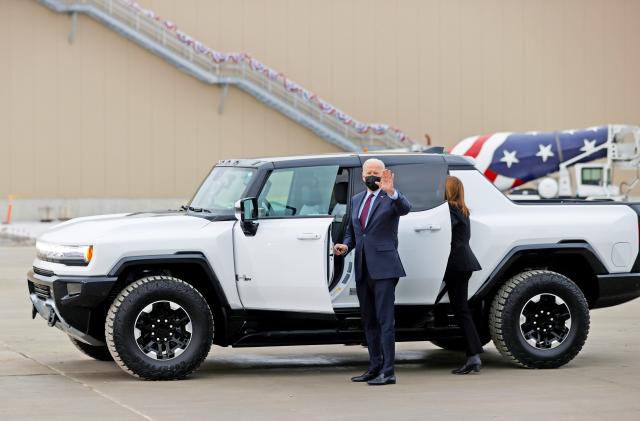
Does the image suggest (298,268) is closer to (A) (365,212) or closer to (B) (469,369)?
(A) (365,212)

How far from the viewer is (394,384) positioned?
10.5 m

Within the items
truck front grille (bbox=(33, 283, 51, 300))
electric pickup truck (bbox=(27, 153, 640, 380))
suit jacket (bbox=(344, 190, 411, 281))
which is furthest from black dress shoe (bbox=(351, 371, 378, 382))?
truck front grille (bbox=(33, 283, 51, 300))

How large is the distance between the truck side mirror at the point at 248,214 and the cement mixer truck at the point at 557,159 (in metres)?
32.3

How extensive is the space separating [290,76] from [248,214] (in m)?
39.5

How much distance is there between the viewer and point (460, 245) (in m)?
10.8

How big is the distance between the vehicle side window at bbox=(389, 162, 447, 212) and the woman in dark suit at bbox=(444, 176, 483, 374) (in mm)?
245

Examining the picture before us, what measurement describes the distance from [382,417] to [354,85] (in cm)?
4249

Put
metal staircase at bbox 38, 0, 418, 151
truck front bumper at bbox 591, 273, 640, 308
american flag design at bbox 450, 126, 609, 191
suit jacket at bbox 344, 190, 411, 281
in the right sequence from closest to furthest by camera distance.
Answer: suit jacket at bbox 344, 190, 411, 281 < truck front bumper at bbox 591, 273, 640, 308 < american flag design at bbox 450, 126, 609, 191 < metal staircase at bbox 38, 0, 418, 151

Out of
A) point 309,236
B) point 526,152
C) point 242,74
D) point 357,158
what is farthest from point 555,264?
point 242,74

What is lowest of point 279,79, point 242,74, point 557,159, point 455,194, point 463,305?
point 463,305

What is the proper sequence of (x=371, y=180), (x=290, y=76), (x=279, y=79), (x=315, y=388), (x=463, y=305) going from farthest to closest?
(x=290, y=76) → (x=279, y=79) → (x=463, y=305) → (x=371, y=180) → (x=315, y=388)

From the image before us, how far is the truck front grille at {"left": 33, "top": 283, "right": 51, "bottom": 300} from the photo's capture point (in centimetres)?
1074

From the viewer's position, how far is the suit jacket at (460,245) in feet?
35.3

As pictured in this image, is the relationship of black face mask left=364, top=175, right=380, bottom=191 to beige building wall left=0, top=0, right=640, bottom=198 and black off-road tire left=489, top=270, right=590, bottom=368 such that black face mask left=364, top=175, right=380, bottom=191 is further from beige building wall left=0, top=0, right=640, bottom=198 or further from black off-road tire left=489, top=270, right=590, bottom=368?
beige building wall left=0, top=0, right=640, bottom=198
